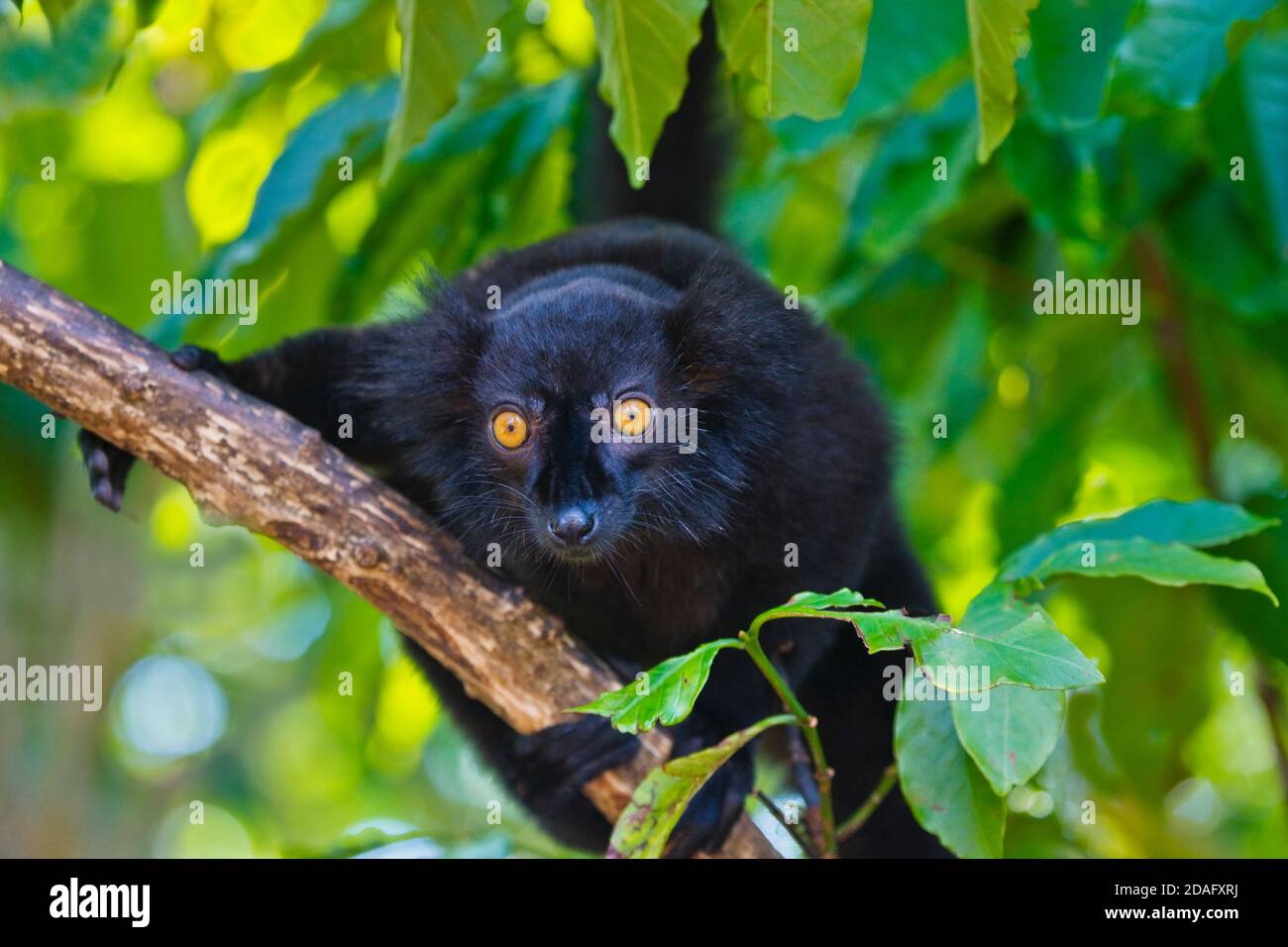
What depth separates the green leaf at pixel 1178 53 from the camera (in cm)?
279

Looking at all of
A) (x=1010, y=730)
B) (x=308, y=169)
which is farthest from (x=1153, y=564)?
(x=308, y=169)

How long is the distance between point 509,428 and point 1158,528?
1.45 meters

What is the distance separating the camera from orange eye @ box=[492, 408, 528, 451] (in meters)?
3.08

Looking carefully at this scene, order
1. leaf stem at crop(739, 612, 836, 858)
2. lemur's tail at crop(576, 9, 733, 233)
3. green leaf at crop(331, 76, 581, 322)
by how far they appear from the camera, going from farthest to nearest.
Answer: lemur's tail at crop(576, 9, 733, 233) → green leaf at crop(331, 76, 581, 322) → leaf stem at crop(739, 612, 836, 858)

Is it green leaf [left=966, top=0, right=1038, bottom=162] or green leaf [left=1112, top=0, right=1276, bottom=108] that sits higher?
green leaf [left=1112, top=0, right=1276, bottom=108]

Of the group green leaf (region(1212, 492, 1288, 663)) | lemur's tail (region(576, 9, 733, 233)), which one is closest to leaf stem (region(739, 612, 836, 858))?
green leaf (region(1212, 492, 1288, 663))

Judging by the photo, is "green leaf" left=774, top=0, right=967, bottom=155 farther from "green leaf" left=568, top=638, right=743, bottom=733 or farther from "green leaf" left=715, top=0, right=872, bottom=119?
"green leaf" left=568, top=638, right=743, bottom=733

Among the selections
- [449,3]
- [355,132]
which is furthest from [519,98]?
[449,3]

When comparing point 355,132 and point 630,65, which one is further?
point 355,132

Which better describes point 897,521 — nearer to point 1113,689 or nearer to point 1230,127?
point 1113,689

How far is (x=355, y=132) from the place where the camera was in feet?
11.7

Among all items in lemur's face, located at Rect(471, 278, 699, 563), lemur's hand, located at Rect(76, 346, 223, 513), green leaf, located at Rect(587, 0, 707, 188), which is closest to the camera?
green leaf, located at Rect(587, 0, 707, 188)

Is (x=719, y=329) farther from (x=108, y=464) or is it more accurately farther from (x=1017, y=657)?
(x=108, y=464)

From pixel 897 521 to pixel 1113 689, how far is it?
0.86m
